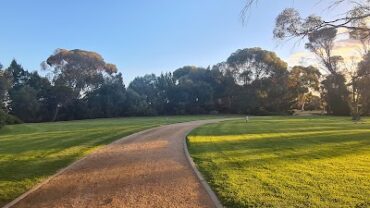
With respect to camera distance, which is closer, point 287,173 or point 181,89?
point 287,173

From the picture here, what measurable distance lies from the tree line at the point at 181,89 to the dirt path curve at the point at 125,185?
5189 centimetres

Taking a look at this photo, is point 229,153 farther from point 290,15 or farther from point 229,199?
point 229,199

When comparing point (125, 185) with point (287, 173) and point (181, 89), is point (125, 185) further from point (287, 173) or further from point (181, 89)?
point (181, 89)

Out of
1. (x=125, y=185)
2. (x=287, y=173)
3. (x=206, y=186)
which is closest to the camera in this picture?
(x=206, y=186)

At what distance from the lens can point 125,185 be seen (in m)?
9.20

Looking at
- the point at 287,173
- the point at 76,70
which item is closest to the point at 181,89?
the point at 76,70

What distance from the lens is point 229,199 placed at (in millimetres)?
7547

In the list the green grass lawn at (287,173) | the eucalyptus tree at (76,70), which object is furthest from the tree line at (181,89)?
the green grass lawn at (287,173)

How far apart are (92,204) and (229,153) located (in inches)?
300

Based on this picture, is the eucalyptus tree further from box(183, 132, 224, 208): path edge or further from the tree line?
box(183, 132, 224, 208): path edge

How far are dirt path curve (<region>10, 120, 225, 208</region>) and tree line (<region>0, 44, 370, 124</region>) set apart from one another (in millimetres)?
51886

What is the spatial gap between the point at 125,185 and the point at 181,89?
6528 cm

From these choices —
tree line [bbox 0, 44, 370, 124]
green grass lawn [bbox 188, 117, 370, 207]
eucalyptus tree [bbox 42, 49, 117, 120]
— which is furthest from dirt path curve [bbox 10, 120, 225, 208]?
eucalyptus tree [bbox 42, 49, 117, 120]

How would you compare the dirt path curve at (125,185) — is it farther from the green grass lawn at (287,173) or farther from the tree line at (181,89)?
the tree line at (181,89)
